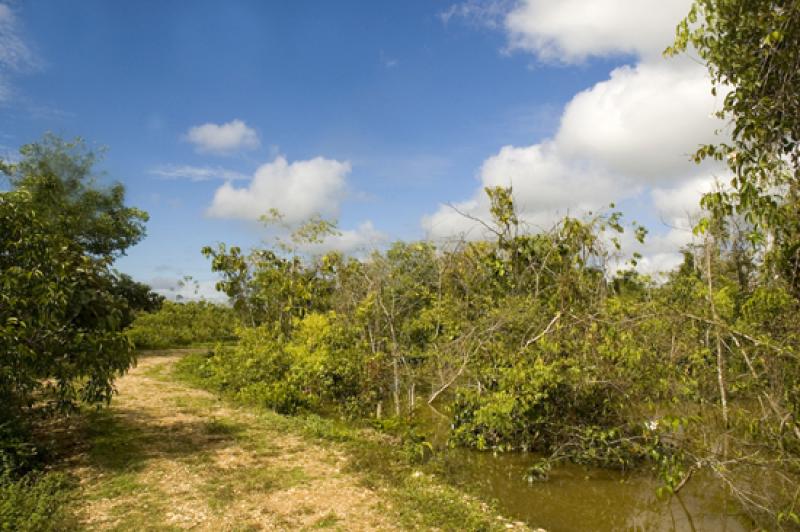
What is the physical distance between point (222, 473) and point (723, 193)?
628 cm

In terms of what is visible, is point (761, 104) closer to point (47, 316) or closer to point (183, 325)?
point (47, 316)

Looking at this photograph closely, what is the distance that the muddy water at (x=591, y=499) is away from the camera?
19.3 feet

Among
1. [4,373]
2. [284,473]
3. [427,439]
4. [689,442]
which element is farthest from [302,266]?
[689,442]

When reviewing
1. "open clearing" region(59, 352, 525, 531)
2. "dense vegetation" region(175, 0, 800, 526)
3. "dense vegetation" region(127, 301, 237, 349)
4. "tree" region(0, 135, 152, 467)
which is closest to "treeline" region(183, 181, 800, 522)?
"dense vegetation" region(175, 0, 800, 526)

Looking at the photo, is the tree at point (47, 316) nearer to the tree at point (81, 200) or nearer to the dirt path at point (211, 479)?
the dirt path at point (211, 479)

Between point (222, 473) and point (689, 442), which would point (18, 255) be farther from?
point (689, 442)

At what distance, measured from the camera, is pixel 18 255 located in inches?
229

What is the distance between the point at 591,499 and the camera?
21.3ft

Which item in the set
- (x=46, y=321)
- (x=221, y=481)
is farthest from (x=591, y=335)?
(x=46, y=321)

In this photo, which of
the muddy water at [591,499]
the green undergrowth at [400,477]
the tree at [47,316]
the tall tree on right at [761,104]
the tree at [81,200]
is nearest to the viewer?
the tall tree on right at [761,104]

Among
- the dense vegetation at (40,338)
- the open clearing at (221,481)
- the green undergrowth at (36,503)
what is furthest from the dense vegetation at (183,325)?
the green undergrowth at (36,503)

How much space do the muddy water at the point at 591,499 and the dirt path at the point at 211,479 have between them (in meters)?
1.77

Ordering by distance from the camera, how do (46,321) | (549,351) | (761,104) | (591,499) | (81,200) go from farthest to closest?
(81,200), (549,351), (591,499), (46,321), (761,104)

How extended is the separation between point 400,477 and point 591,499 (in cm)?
253
